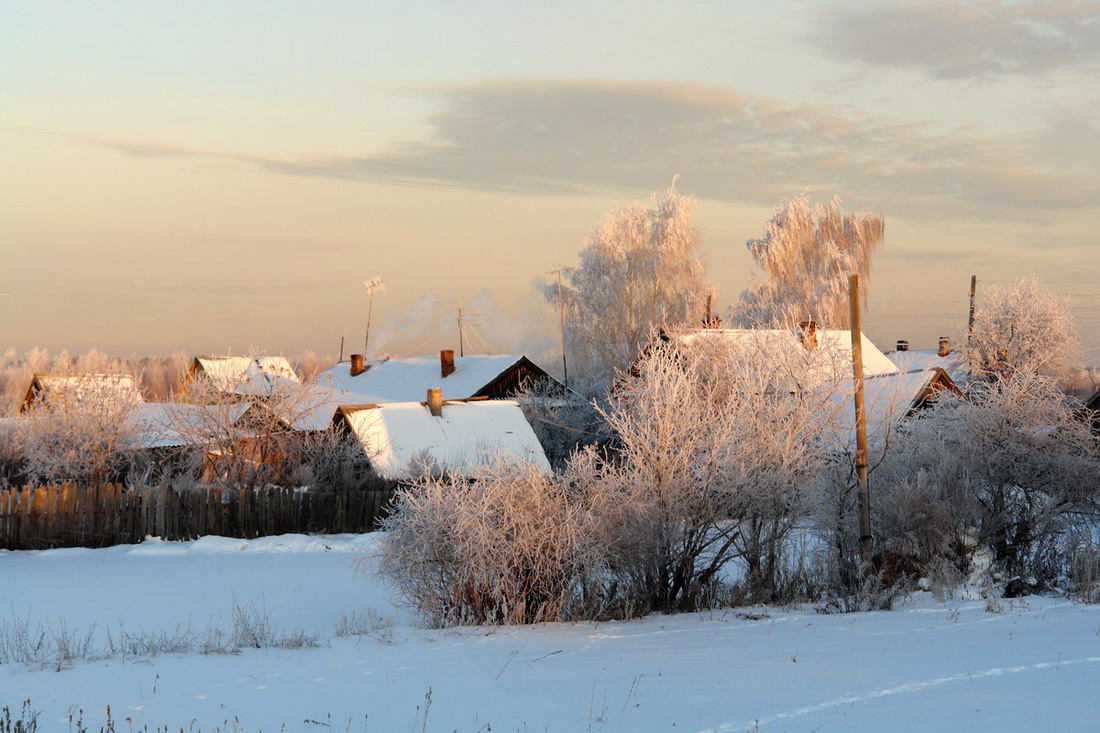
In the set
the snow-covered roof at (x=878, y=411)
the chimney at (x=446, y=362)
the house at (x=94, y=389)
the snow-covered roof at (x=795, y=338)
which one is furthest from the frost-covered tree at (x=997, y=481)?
the chimney at (x=446, y=362)

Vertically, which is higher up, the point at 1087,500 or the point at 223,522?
the point at 1087,500

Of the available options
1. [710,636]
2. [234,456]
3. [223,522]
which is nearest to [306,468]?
[234,456]

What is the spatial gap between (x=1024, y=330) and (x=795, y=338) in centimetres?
3029

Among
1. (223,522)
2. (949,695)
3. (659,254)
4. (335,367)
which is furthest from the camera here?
(335,367)

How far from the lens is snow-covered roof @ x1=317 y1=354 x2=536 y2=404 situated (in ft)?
155

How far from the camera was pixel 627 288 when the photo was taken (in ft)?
167

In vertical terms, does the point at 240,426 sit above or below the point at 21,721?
below

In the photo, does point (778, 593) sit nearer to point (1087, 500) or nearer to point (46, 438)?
point (1087, 500)

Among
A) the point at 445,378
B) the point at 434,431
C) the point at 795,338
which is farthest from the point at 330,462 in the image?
the point at 445,378

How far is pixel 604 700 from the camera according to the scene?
27.4 feet

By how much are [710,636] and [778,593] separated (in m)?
3.68

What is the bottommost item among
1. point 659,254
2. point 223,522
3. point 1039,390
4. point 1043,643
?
point 223,522

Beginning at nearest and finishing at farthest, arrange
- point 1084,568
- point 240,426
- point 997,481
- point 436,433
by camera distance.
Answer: point 1084,568 < point 997,481 < point 240,426 < point 436,433

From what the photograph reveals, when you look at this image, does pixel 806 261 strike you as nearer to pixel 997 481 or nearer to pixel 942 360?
pixel 942 360
